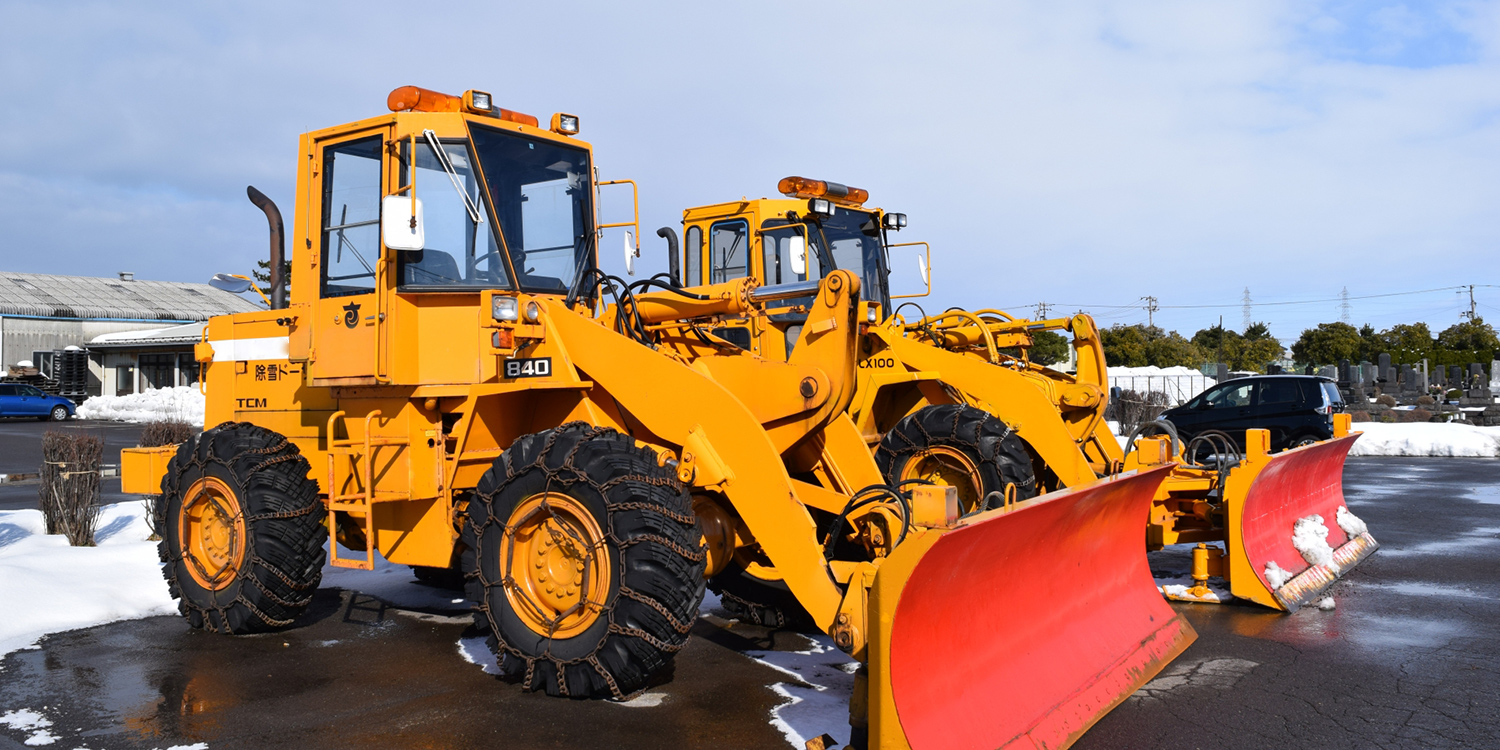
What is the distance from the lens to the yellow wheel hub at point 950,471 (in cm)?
827

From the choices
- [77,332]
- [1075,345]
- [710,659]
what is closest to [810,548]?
[710,659]

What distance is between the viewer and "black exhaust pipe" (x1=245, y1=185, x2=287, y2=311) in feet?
23.3

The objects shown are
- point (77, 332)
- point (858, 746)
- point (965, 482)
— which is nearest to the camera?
point (858, 746)

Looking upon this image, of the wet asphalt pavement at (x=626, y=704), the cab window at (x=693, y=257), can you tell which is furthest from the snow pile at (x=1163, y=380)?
the wet asphalt pavement at (x=626, y=704)

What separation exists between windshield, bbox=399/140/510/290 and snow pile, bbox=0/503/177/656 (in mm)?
3442

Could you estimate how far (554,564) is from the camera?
17.8 feet

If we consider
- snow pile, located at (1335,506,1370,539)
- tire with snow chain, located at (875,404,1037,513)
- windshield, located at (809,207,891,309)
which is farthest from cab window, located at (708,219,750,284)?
snow pile, located at (1335,506,1370,539)

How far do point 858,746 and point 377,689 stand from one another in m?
2.78

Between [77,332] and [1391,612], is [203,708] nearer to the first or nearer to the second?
[1391,612]

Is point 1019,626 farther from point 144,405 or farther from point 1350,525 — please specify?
point 144,405

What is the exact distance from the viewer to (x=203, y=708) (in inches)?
208

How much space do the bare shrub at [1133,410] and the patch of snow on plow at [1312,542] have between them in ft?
59.1

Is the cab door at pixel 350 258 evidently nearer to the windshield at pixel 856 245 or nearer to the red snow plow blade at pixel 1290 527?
the windshield at pixel 856 245

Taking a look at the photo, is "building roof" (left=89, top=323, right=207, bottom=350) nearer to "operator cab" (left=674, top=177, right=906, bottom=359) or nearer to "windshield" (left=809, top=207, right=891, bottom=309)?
"operator cab" (left=674, top=177, right=906, bottom=359)
